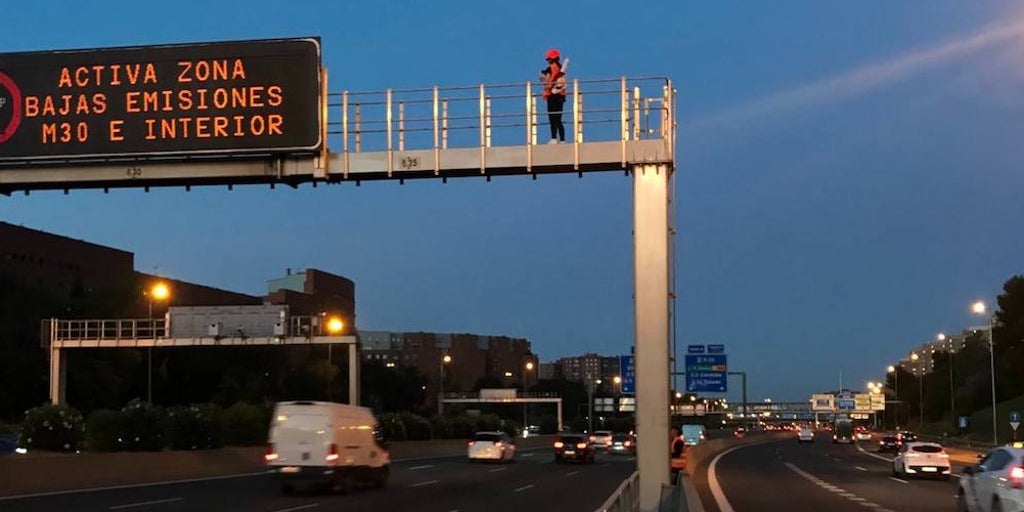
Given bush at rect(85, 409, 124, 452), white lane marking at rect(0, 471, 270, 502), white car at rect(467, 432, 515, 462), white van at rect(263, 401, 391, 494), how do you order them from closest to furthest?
1. white lane marking at rect(0, 471, 270, 502)
2. white van at rect(263, 401, 391, 494)
3. bush at rect(85, 409, 124, 452)
4. white car at rect(467, 432, 515, 462)

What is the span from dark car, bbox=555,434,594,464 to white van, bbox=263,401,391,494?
2424 centimetres

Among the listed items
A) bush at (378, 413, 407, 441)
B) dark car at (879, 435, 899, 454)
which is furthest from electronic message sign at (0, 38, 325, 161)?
dark car at (879, 435, 899, 454)

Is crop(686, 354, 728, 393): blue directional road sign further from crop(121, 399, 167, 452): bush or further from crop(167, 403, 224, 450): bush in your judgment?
crop(121, 399, 167, 452): bush

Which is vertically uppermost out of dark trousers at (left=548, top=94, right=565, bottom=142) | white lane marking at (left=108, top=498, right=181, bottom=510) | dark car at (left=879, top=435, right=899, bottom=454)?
dark trousers at (left=548, top=94, right=565, bottom=142)

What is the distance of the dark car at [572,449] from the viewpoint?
52.6 metres

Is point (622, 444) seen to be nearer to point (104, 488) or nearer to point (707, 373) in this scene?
point (707, 373)

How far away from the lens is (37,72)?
1955cm

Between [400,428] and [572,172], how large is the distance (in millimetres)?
44376

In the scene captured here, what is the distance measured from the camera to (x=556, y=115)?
2014cm

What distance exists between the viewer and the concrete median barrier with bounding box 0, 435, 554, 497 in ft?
85.8

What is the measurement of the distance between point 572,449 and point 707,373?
9054 mm

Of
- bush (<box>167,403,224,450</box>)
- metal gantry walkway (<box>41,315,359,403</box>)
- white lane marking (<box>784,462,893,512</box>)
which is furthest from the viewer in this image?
metal gantry walkway (<box>41,315,359,403</box>)

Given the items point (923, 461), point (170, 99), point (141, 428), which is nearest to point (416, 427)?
point (141, 428)

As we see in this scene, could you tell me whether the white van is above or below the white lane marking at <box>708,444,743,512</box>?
above
